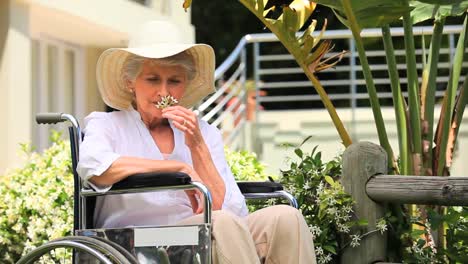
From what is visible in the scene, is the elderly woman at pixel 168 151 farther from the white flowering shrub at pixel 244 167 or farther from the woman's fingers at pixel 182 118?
the white flowering shrub at pixel 244 167

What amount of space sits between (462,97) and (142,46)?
73.1 inches

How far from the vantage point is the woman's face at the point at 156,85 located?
4.46 m

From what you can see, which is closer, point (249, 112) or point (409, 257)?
point (409, 257)

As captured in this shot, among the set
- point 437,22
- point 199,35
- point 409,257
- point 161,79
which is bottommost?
point 409,257

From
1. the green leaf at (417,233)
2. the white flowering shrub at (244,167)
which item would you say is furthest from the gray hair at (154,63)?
the white flowering shrub at (244,167)

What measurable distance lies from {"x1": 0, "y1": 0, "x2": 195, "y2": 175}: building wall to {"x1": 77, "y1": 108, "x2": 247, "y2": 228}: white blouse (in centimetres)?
683

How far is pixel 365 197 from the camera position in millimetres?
4996

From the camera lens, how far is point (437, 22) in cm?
568

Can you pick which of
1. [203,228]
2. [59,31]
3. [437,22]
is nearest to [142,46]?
[203,228]

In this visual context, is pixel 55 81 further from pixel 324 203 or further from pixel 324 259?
pixel 324 259

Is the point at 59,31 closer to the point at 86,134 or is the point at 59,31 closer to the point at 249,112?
the point at 249,112

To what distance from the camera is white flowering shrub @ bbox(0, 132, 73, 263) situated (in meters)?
6.34

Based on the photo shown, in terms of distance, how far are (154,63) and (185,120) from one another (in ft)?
1.01

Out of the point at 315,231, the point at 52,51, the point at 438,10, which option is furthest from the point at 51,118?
the point at 52,51
